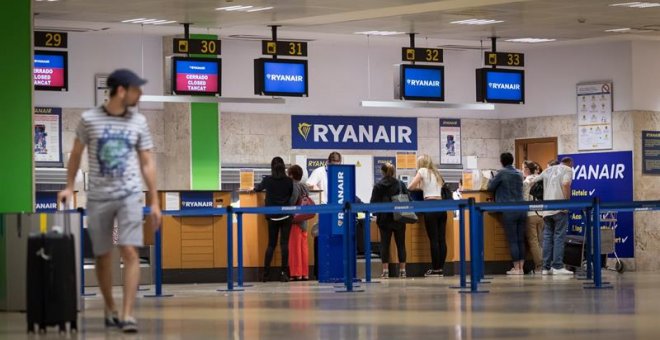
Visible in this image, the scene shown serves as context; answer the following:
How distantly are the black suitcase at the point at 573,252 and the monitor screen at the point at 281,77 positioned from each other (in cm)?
477

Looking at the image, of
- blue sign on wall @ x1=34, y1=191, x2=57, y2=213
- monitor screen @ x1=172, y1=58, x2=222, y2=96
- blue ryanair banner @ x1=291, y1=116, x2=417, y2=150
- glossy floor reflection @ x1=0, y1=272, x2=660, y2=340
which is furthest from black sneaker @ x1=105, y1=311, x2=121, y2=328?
blue ryanair banner @ x1=291, y1=116, x2=417, y2=150

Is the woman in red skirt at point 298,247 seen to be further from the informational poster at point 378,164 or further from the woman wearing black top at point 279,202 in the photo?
the informational poster at point 378,164

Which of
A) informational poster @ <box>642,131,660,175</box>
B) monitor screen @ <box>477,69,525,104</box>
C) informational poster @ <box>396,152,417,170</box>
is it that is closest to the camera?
monitor screen @ <box>477,69,525,104</box>

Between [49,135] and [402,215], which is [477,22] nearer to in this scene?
[402,215]

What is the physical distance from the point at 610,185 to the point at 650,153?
896 mm

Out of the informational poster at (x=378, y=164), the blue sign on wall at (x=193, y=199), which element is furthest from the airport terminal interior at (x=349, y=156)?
the informational poster at (x=378, y=164)

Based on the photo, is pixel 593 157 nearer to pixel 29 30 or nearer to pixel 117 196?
pixel 29 30

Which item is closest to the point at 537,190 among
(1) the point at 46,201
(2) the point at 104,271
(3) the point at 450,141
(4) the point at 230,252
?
(4) the point at 230,252

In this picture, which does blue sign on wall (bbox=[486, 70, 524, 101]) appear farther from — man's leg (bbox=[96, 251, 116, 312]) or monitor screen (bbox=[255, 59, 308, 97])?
man's leg (bbox=[96, 251, 116, 312])

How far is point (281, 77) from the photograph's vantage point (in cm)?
2019

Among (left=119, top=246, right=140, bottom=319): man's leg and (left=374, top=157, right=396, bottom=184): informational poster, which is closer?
(left=119, top=246, right=140, bottom=319): man's leg

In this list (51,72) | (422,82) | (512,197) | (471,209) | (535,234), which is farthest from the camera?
(422,82)

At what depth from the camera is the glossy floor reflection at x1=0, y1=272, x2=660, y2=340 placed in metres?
7.45

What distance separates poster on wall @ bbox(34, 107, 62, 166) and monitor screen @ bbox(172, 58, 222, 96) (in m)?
3.28
